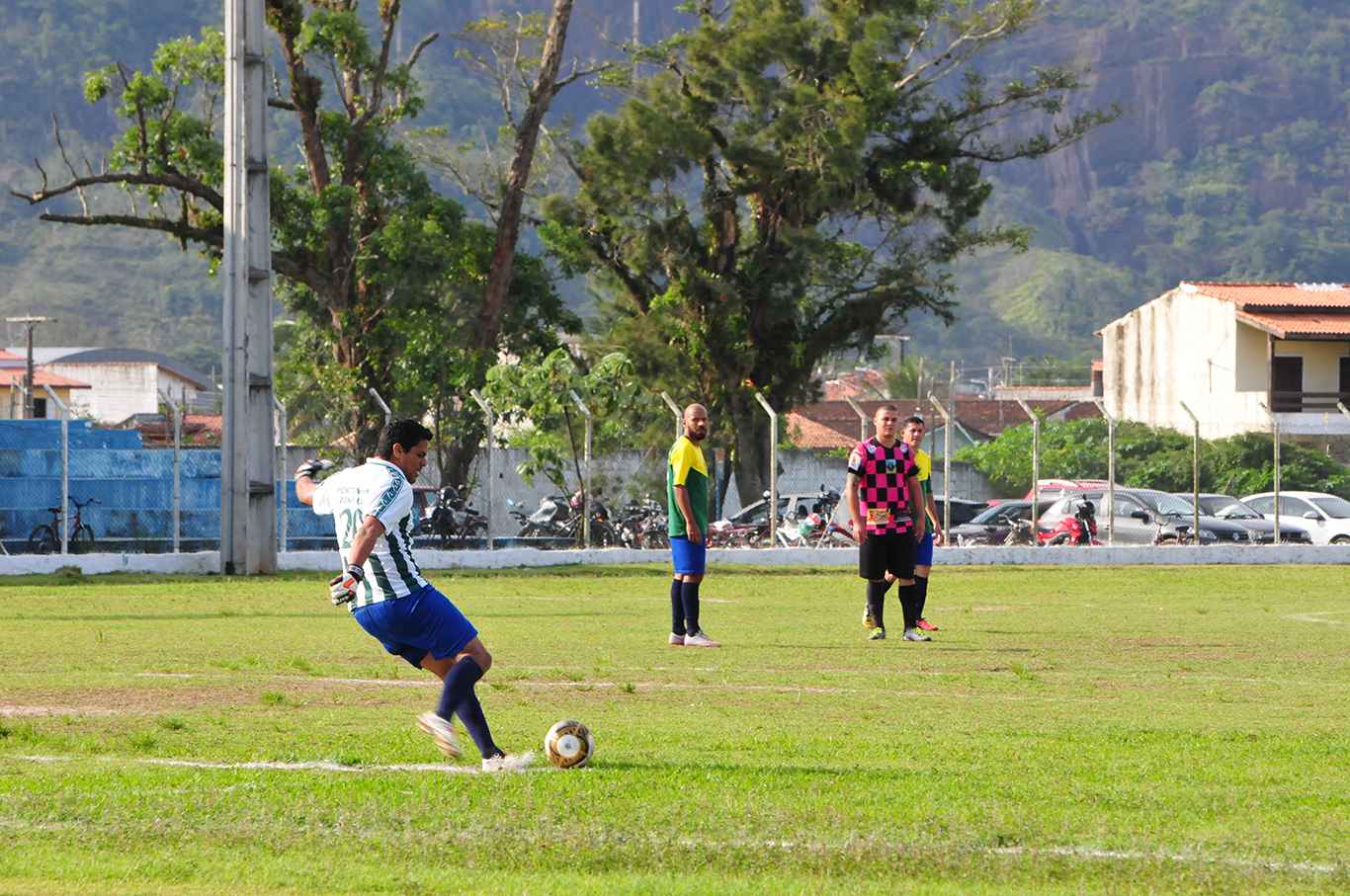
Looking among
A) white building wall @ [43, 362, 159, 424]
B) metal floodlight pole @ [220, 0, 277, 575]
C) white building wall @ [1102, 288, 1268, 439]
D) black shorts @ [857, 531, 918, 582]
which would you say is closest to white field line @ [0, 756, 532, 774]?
black shorts @ [857, 531, 918, 582]

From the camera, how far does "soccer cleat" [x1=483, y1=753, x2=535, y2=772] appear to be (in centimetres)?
887

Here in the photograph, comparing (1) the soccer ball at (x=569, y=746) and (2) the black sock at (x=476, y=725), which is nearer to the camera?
(1) the soccer ball at (x=569, y=746)

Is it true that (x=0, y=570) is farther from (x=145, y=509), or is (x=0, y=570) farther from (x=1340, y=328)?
(x=1340, y=328)

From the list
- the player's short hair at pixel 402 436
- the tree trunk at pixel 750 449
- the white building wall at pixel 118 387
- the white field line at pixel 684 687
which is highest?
the white building wall at pixel 118 387

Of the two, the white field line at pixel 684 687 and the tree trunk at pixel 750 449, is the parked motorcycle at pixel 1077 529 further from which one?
the white field line at pixel 684 687

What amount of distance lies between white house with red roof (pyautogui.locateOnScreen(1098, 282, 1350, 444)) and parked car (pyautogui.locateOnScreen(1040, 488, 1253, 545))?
23015mm

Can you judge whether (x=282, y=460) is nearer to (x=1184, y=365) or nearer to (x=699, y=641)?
(x=699, y=641)

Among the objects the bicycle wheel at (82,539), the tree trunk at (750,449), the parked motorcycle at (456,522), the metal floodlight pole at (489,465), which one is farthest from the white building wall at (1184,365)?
the bicycle wheel at (82,539)

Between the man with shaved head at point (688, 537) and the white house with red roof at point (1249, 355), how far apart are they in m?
46.4

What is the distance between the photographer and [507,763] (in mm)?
8906

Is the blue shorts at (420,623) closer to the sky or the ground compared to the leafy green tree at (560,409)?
closer to the ground

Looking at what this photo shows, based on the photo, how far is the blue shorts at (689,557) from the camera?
51.7 ft

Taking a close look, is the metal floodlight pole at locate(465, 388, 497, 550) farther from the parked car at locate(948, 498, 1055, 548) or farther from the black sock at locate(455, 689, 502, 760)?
the black sock at locate(455, 689, 502, 760)

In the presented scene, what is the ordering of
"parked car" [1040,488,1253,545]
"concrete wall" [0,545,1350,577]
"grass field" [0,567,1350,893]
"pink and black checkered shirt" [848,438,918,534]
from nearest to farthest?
"grass field" [0,567,1350,893]
"pink and black checkered shirt" [848,438,918,534]
"concrete wall" [0,545,1350,577]
"parked car" [1040,488,1253,545]
